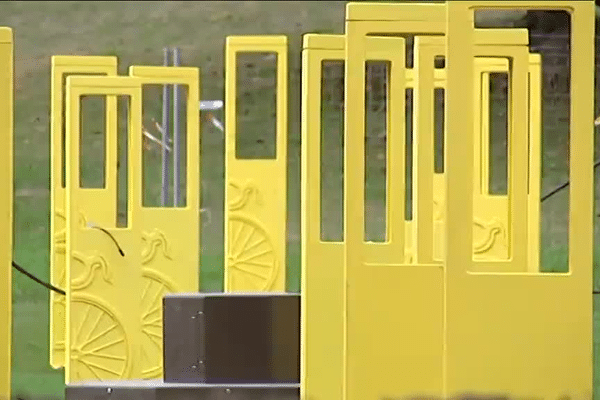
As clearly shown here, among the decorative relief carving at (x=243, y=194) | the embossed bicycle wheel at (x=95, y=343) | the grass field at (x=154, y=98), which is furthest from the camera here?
the grass field at (x=154, y=98)

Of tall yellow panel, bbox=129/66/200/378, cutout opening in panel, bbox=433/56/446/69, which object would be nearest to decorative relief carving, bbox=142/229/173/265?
tall yellow panel, bbox=129/66/200/378

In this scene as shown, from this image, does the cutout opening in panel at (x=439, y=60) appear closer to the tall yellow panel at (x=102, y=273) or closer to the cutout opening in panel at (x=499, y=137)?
the tall yellow panel at (x=102, y=273)

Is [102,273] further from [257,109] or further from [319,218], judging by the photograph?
→ [257,109]

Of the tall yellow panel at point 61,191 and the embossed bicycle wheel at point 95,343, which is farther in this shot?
the tall yellow panel at point 61,191

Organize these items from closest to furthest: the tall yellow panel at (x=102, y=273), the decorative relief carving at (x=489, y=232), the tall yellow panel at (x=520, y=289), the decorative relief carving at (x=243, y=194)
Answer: the tall yellow panel at (x=520, y=289) < the decorative relief carving at (x=489, y=232) < the tall yellow panel at (x=102, y=273) < the decorative relief carving at (x=243, y=194)

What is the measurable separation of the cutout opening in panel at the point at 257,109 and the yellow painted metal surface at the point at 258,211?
43.5 feet

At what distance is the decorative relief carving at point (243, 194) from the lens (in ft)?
38.1

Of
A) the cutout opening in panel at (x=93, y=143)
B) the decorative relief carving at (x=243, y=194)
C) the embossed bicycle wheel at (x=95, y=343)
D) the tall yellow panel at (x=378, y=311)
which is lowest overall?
the embossed bicycle wheel at (x=95, y=343)

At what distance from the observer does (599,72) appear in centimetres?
2430

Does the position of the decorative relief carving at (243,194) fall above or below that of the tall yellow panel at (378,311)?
above

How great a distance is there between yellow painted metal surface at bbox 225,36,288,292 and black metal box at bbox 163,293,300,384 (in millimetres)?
3161

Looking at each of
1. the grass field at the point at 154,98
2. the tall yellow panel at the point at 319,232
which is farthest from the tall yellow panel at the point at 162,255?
the tall yellow panel at the point at 319,232

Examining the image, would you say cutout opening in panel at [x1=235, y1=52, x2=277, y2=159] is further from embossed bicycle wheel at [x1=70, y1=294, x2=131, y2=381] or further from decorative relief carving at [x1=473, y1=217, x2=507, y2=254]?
decorative relief carving at [x1=473, y1=217, x2=507, y2=254]

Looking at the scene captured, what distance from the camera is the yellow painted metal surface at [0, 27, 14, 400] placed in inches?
228
